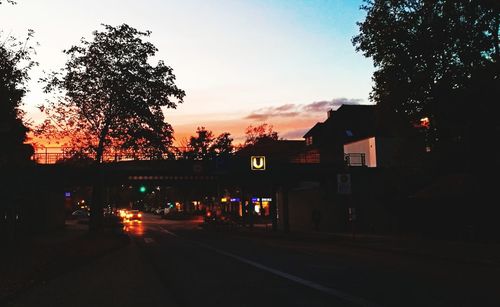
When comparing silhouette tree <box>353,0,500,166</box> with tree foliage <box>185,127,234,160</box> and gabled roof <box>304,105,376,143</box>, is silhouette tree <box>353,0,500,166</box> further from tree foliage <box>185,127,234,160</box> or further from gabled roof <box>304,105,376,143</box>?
tree foliage <box>185,127,234,160</box>

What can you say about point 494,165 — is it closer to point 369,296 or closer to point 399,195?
point 399,195

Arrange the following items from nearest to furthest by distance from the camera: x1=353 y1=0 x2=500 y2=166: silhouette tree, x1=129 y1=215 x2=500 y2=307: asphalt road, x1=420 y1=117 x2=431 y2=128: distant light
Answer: x1=129 y1=215 x2=500 y2=307: asphalt road, x1=353 y1=0 x2=500 y2=166: silhouette tree, x1=420 y1=117 x2=431 y2=128: distant light

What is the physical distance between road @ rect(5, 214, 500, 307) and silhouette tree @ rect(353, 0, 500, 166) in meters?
8.01

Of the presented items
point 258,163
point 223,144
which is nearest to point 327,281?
point 258,163

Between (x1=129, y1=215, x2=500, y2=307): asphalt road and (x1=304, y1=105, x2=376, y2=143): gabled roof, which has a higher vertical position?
(x1=304, y1=105, x2=376, y2=143): gabled roof

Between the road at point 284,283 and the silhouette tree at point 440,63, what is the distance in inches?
315

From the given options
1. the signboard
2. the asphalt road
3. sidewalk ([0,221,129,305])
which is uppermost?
the signboard

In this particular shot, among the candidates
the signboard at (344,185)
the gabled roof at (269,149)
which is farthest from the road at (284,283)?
the gabled roof at (269,149)

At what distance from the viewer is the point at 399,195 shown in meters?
36.7

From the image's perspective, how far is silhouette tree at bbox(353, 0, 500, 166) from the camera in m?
22.7

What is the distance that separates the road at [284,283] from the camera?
9.98 metres

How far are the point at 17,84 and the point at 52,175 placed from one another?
25.1 meters

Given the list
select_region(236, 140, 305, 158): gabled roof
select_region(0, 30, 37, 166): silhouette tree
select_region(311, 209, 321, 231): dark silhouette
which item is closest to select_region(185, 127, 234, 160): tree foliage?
select_region(236, 140, 305, 158): gabled roof

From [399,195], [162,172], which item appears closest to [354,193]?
[399,195]
